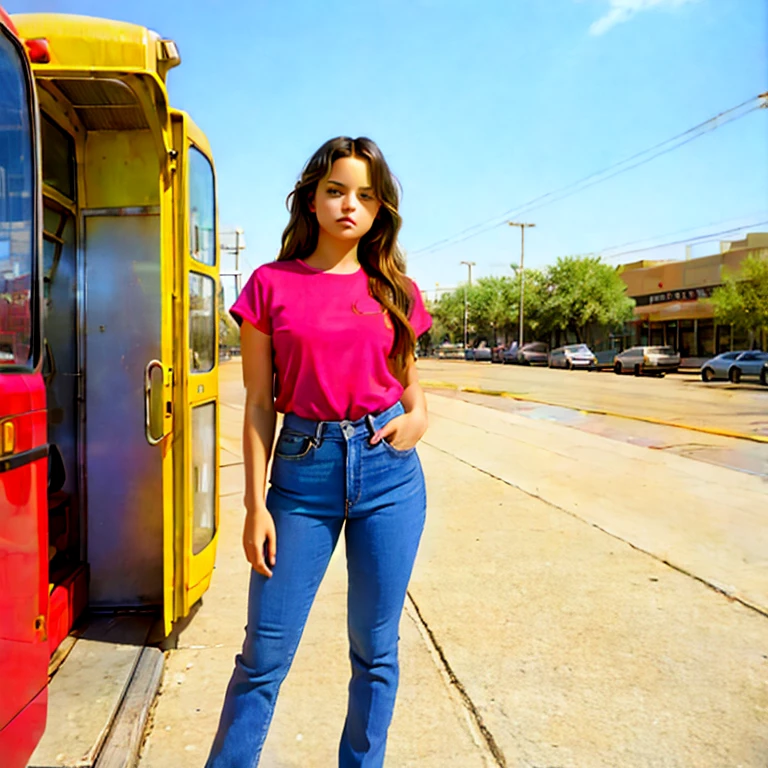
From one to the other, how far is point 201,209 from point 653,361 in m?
31.0

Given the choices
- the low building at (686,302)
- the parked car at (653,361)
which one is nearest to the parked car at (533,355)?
the low building at (686,302)

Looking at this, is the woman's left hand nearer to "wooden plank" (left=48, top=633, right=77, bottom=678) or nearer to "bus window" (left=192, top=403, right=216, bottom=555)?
"bus window" (left=192, top=403, right=216, bottom=555)

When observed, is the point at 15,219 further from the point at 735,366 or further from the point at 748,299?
the point at 748,299

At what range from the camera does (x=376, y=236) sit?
7.02 feet

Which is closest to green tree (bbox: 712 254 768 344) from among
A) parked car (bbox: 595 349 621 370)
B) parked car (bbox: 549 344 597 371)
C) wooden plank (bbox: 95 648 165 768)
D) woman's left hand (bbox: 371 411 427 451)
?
parked car (bbox: 549 344 597 371)

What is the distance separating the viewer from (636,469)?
315 inches

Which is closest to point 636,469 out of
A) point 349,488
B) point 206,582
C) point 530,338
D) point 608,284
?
point 206,582

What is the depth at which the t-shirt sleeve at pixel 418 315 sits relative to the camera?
2123 mm

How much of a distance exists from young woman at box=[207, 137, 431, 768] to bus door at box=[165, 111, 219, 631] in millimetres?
1413

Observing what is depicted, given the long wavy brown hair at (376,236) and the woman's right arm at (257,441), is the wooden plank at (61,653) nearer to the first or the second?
the woman's right arm at (257,441)

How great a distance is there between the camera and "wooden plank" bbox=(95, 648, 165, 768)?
8.33 ft

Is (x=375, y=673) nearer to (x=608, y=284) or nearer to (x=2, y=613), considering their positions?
(x=2, y=613)

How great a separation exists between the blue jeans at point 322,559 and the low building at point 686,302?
126 ft

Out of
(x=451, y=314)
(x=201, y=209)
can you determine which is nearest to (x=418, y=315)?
(x=201, y=209)
